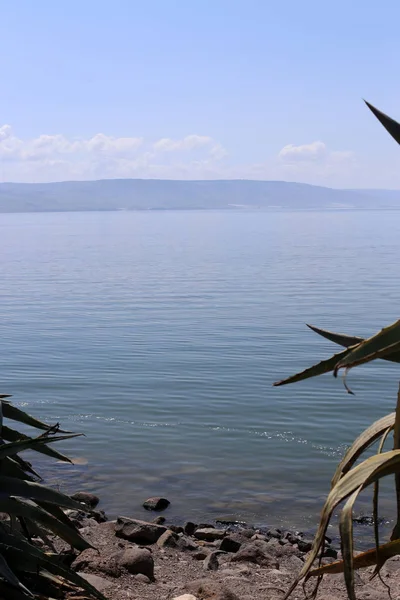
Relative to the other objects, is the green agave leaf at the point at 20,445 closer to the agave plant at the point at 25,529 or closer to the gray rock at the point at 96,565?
the agave plant at the point at 25,529

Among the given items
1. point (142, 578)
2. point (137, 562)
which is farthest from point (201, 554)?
point (142, 578)

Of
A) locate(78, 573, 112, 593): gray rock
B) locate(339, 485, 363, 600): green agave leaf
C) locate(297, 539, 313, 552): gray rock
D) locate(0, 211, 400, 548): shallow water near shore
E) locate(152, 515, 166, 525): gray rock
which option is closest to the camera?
locate(339, 485, 363, 600): green agave leaf

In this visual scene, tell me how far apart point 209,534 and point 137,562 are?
335 cm

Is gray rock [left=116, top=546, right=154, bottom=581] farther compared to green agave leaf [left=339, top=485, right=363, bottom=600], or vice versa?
gray rock [left=116, top=546, right=154, bottom=581]

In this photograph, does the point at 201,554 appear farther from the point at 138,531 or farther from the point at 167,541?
the point at 138,531

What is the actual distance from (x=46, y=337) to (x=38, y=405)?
802 centimetres

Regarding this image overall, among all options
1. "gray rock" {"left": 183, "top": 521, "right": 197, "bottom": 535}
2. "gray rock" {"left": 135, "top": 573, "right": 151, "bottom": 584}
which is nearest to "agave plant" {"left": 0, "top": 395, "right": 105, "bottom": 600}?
"gray rock" {"left": 135, "top": 573, "right": 151, "bottom": 584}

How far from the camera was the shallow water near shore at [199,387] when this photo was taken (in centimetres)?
1155

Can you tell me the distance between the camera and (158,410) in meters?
15.5

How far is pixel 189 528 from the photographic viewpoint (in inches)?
380

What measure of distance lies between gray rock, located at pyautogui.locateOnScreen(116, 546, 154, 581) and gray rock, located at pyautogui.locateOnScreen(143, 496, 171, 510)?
4.22 m

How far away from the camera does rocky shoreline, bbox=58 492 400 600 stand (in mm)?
5539

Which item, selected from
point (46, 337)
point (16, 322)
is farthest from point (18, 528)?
point (16, 322)

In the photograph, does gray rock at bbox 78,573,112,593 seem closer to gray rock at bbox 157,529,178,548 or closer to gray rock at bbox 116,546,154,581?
gray rock at bbox 116,546,154,581
